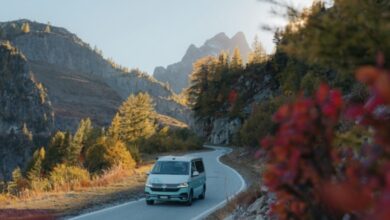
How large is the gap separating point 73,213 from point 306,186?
1303 cm

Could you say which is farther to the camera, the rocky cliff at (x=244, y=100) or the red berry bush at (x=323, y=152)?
the rocky cliff at (x=244, y=100)

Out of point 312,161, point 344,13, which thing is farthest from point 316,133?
point 344,13

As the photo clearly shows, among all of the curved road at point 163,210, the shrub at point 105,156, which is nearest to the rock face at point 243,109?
the shrub at point 105,156

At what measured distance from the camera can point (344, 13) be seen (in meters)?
4.05

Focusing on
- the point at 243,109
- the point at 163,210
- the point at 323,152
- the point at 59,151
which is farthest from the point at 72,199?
the point at 243,109

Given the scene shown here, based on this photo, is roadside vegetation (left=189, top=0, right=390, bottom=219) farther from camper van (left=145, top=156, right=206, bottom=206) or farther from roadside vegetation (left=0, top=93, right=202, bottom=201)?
roadside vegetation (left=0, top=93, right=202, bottom=201)

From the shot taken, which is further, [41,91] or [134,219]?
[41,91]

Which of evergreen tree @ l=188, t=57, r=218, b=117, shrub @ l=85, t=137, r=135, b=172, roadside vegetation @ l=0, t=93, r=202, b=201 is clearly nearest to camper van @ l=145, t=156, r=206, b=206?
roadside vegetation @ l=0, t=93, r=202, b=201

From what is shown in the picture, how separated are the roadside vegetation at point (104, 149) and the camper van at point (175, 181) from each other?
17.8 ft

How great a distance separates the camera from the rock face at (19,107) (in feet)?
439

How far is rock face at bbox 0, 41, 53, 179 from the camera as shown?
13375 cm

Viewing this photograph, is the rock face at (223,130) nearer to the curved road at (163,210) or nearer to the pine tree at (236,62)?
the pine tree at (236,62)

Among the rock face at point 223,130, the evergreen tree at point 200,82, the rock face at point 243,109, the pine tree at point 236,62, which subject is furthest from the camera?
the evergreen tree at point 200,82

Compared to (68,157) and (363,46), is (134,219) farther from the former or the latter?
(68,157)
